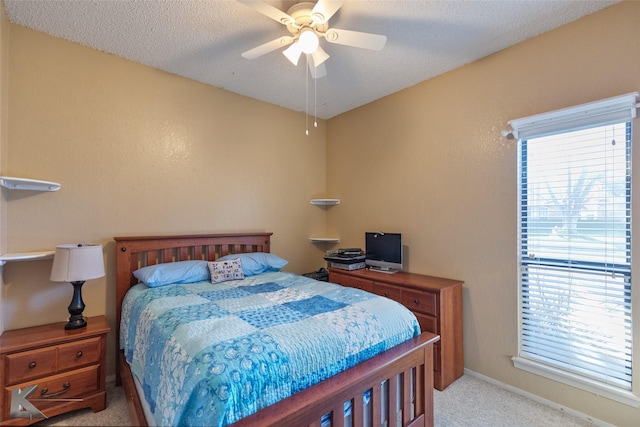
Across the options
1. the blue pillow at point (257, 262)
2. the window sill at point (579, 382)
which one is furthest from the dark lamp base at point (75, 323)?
the window sill at point (579, 382)

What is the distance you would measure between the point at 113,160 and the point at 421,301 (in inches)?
110

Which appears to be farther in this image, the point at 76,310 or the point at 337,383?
the point at 76,310

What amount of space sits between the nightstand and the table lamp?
11 cm

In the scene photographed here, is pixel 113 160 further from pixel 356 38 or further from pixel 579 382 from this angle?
pixel 579 382

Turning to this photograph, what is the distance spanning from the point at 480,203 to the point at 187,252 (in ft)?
8.78

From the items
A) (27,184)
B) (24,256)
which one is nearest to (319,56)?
(27,184)

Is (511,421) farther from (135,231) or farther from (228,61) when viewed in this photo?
(228,61)

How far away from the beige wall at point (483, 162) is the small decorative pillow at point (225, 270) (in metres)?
1.55

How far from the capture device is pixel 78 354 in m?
1.87

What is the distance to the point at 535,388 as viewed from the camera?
217 centimetres

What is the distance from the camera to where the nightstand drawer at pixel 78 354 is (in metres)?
1.81

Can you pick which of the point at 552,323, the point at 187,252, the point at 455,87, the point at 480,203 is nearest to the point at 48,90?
the point at 187,252

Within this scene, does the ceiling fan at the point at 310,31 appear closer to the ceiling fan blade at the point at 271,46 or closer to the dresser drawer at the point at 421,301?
the ceiling fan blade at the point at 271,46

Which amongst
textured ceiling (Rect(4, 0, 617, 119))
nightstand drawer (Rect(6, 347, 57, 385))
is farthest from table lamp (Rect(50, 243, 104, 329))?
textured ceiling (Rect(4, 0, 617, 119))
